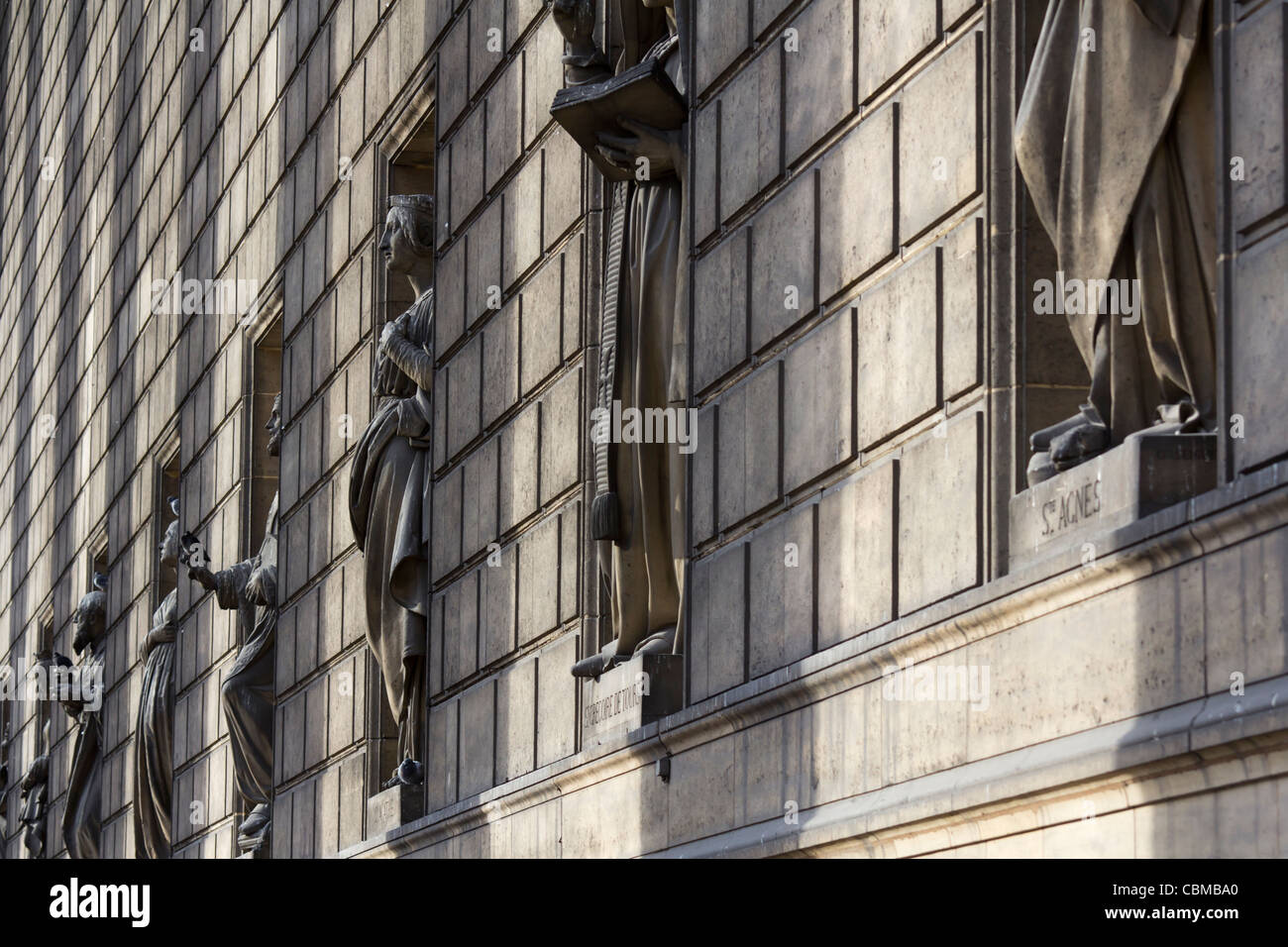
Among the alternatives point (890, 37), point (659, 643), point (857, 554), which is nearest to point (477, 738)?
point (659, 643)

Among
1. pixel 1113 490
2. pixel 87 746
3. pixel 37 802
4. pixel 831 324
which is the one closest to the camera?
pixel 1113 490

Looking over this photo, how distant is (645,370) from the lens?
1419 centimetres

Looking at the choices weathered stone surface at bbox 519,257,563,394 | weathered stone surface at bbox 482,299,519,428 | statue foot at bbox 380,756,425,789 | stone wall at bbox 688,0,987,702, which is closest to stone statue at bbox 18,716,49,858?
statue foot at bbox 380,756,425,789

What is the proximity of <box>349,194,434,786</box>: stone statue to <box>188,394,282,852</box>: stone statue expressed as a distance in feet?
15.1

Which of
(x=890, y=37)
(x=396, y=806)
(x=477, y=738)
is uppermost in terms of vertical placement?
(x=890, y=37)

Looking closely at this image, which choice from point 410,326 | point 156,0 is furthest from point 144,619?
point 410,326

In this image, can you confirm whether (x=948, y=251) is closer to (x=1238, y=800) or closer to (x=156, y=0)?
(x=1238, y=800)

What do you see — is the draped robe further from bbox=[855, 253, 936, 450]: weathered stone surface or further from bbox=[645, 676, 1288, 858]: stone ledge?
bbox=[855, 253, 936, 450]: weathered stone surface

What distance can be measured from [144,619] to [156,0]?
7898 mm

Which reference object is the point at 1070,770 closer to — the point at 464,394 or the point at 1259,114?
the point at 1259,114

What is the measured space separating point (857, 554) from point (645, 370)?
3.27m

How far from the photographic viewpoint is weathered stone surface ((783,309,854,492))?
11430 mm

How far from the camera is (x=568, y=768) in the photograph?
14648mm

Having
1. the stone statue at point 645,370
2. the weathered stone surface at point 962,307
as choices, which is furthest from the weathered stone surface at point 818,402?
the stone statue at point 645,370
